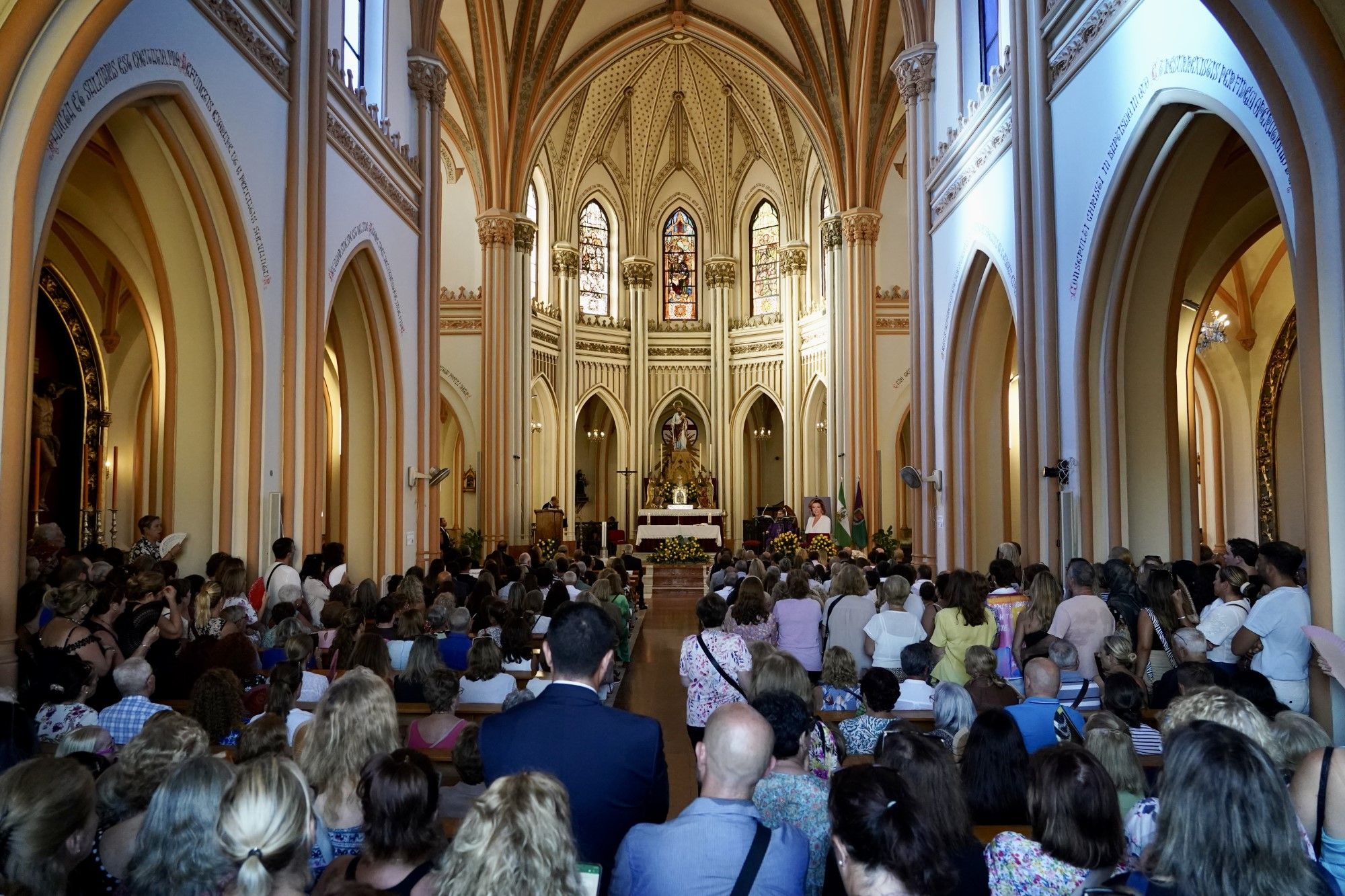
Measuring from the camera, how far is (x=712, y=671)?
573cm

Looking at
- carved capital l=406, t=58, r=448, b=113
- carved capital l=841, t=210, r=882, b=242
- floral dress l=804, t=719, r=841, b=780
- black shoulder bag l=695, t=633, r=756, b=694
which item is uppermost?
carved capital l=406, t=58, r=448, b=113

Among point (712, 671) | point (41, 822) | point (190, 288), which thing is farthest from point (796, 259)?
point (41, 822)

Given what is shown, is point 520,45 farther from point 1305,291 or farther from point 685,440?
point 1305,291

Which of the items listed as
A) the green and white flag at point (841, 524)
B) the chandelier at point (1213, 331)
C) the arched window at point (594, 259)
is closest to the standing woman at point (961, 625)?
the chandelier at point (1213, 331)

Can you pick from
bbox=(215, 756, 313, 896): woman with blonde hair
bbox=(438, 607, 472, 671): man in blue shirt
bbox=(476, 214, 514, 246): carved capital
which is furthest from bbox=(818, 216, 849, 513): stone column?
bbox=(215, 756, 313, 896): woman with blonde hair

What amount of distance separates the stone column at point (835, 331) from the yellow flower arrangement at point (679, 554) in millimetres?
4863

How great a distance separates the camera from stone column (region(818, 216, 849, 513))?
2386 centimetres

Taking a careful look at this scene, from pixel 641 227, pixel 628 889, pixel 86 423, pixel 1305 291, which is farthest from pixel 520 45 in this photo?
pixel 628 889

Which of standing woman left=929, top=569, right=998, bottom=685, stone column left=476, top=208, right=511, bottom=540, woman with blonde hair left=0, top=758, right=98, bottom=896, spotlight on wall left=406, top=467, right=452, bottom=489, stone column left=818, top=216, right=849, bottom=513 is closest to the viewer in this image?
woman with blonde hair left=0, top=758, right=98, bottom=896

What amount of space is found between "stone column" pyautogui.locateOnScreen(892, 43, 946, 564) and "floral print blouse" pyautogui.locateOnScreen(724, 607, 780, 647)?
8301 mm

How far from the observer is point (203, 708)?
4562mm

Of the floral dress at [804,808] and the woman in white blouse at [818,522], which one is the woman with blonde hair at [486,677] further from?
the woman in white blouse at [818,522]

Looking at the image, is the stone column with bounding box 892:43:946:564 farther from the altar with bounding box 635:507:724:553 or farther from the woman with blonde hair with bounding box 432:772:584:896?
the woman with blonde hair with bounding box 432:772:584:896

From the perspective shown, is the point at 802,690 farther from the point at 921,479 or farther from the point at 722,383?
the point at 722,383
